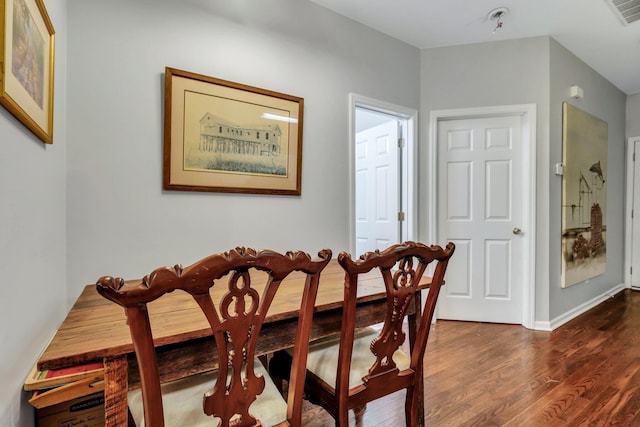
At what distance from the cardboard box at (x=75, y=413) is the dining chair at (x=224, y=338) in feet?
0.58

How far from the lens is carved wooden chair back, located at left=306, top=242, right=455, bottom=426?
1.13m

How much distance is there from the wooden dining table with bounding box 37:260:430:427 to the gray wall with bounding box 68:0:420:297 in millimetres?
442

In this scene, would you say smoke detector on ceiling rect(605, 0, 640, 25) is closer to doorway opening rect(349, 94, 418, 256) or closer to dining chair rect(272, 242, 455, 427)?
doorway opening rect(349, 94, 418, 256)

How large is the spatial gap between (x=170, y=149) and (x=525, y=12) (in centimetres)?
286

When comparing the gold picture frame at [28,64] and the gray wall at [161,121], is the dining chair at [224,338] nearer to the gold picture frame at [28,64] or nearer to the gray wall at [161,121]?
the gold picture frame at [28,64]

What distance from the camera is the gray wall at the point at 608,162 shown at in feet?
10.3

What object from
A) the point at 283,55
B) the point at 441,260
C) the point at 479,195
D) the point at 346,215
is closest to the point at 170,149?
the point at 283,55

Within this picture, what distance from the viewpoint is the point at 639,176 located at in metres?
4.52

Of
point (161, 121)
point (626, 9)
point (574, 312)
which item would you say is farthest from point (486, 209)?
point (161, 121)

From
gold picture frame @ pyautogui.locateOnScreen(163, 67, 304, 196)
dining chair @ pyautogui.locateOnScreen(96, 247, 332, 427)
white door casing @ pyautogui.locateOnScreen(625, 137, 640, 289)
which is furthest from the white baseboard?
dining chair @ pyautogui.locateOnScreen(96, 247, 332, 427)

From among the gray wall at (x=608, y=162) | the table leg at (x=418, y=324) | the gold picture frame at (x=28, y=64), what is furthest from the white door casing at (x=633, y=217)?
the gold picture frame at (x=28, y=64)

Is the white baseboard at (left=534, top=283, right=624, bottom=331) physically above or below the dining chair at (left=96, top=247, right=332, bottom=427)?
below

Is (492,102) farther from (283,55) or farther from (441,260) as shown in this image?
(441,260)

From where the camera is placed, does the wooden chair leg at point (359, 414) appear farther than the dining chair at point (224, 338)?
Yes
